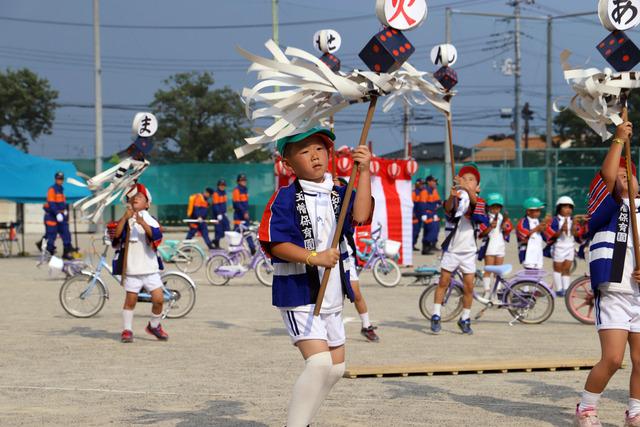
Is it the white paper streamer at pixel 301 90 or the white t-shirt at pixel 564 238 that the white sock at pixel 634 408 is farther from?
the white t-shirt at pixel 564 238

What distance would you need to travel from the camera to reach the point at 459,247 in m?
11.6

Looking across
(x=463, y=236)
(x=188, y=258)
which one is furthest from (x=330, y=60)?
(x=188, y=258)

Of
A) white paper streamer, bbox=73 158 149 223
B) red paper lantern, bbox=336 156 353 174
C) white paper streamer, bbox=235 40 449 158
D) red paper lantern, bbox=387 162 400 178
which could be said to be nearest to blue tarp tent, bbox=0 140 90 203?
red paper lantern, bbox=336 156 353 174

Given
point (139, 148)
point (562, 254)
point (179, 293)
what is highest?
point (139, 148)

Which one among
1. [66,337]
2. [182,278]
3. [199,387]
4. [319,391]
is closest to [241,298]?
[182,278]

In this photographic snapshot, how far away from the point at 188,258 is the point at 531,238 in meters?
8.97

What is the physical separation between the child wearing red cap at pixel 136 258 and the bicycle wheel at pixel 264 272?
716cm

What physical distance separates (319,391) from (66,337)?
6846 millimetres

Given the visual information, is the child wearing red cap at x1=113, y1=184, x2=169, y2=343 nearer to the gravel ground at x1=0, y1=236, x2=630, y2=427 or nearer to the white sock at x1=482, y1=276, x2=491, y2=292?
the gravel ground at x1=0, y1=236, x2=630, y2=427

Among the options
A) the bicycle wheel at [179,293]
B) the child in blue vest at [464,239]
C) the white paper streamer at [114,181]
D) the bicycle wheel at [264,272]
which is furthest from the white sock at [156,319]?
the bicycle wheel at [264,272]

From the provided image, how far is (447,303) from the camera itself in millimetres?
12805

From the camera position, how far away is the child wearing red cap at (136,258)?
36.4 ft

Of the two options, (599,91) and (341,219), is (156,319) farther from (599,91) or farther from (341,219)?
(599,91)

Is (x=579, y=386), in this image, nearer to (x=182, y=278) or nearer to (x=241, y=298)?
(x=182, y=278)
